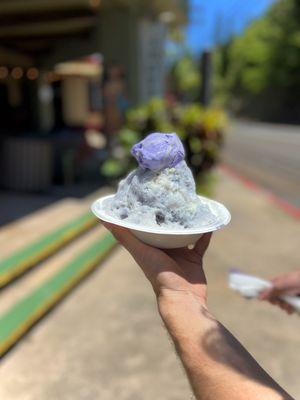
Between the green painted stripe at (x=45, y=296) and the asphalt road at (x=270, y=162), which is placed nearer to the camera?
the green painted stripe at (x=45, y=296)

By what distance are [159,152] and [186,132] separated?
5034 millimetres

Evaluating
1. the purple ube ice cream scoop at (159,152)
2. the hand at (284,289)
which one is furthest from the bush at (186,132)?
the purple ube ice cream scoop at (159,152)

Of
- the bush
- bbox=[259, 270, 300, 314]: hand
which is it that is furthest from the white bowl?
the bush

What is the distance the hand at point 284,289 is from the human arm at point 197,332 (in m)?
0.79

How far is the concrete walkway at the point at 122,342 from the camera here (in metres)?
2.70

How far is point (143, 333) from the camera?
332cm

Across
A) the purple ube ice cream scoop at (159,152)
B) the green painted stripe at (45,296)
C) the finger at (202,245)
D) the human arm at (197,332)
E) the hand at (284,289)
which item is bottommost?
the green painted stripe at (45,296)

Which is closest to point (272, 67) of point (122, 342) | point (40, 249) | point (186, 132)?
point (186, 132)

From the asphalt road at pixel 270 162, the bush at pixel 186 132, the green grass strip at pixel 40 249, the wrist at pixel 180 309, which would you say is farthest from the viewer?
the asphalt road at pixel 270 162

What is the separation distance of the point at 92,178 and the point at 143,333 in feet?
17.1

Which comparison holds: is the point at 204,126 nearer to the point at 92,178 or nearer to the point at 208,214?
the point at 92,178

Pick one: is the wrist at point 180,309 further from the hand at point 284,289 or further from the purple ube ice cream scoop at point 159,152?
the hand at point 284,289

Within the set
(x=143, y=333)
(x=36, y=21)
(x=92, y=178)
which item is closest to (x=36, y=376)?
(x=143, y=333)

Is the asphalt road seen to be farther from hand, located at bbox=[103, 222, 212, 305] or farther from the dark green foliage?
the dark green foliage
